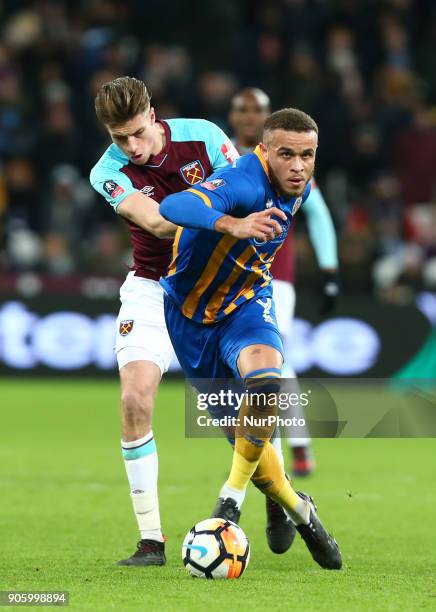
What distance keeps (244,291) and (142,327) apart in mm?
574

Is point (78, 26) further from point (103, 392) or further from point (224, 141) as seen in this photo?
point (224, 141)

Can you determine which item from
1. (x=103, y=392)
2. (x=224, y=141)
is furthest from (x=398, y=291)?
(x=224, y=141)

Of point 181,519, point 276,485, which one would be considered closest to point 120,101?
point 276,485

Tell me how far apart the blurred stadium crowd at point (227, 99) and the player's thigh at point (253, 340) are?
8.82m

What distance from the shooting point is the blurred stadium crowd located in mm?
15023

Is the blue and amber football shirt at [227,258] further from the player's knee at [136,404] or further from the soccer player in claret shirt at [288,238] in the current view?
the soccer player in claret shirt at [288,238]

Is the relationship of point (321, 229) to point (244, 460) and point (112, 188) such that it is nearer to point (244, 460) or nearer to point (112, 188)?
point (112, 188)

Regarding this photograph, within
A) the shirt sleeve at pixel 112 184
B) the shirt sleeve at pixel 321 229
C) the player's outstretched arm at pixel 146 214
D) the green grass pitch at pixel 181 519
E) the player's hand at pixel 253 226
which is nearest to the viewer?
the green grass pitch at pixel 181 519

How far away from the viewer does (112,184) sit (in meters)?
6.00

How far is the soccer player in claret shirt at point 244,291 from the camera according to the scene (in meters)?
5.39

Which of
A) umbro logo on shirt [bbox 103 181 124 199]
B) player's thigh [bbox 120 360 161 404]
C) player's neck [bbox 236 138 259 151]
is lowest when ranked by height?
player's thigh [bbox 120 360 161 404]
